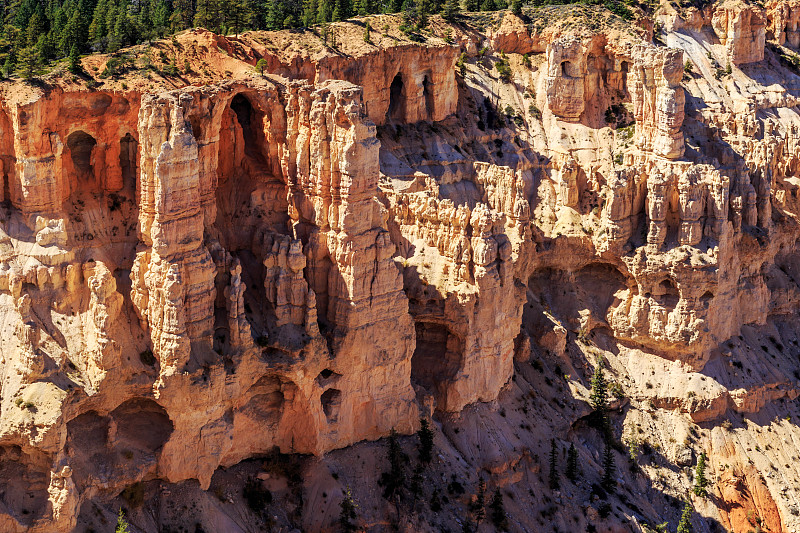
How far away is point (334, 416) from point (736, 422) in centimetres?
3816

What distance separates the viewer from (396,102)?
114m

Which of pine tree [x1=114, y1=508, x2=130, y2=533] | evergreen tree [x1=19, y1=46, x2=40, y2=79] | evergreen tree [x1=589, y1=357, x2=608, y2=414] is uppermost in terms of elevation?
evergreen tree [x1=19, y1=46, x2=40, y2=79]

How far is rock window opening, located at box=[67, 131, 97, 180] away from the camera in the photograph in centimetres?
7662

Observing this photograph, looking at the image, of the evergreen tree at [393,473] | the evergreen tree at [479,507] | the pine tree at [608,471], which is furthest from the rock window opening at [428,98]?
the evergreen tree at [479,507]

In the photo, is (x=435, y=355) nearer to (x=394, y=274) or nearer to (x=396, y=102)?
(x=394, y=274)

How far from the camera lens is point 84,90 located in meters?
76.2

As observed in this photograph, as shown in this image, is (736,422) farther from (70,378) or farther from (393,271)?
(70,378)

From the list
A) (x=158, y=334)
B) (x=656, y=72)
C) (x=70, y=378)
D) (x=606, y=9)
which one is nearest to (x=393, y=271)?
(x=158, y=334)

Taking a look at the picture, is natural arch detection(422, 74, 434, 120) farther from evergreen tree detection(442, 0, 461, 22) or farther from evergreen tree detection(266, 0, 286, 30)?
evergreen tree detection(266, 0, 286, 30)

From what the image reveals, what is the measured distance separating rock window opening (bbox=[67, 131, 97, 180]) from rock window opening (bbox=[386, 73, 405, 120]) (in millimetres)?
39951

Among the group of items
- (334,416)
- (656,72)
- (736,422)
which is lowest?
(736,422)

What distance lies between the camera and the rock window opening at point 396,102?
113m

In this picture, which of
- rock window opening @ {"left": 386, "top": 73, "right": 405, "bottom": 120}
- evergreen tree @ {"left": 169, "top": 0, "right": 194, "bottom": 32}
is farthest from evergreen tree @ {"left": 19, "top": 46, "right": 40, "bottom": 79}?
rock window opening @ {"left": 386, "top": 73, "right": 405, "bottom": 120}

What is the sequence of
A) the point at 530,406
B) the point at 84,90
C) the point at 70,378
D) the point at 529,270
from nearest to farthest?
the point at 70,378, the point at 84,90, the point at 530,406, the point at 529,270
